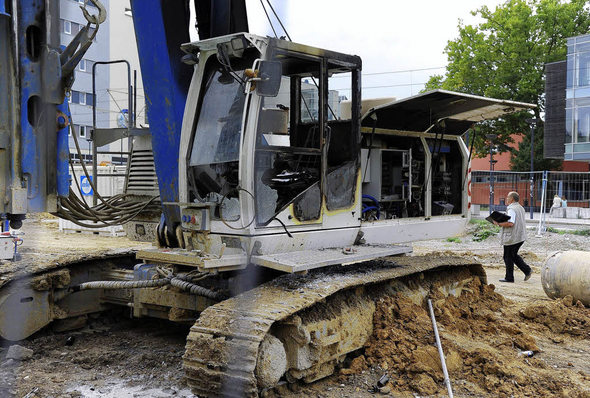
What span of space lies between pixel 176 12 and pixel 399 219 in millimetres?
2956

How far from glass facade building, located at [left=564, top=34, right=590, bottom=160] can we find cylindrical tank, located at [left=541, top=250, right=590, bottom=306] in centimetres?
2405

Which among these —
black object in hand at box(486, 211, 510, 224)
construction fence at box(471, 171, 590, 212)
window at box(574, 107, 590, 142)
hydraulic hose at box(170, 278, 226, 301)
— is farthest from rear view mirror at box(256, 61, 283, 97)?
window at box(574, 107, 590, 142)

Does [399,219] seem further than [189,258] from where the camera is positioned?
Yes

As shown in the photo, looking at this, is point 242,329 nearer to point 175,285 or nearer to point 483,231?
point 175,285

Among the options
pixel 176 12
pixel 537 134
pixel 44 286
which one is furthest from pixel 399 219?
pixel 537 134

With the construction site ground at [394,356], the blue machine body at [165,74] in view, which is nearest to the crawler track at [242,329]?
the construction site ground at [394,356]

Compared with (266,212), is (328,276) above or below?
below

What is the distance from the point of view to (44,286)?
6.04 m

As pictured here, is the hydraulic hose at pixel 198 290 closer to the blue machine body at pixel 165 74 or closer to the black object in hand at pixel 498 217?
the blue machine body at pixel 165 74

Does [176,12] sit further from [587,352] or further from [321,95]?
[587,352]

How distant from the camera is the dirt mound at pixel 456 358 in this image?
504 cm

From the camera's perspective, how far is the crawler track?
4.13 meters

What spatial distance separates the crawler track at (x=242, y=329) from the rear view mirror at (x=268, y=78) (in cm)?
147

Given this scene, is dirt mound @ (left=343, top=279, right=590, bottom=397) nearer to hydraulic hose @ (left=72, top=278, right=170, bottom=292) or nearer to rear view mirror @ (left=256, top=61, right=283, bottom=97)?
hydraulic hose @ (left=72, top=278, right=170, bottom=292)
